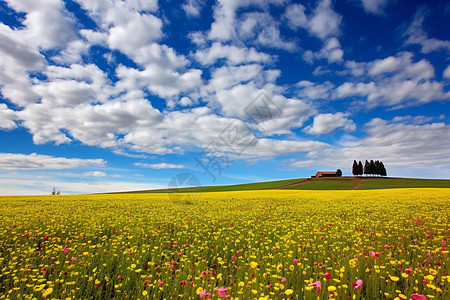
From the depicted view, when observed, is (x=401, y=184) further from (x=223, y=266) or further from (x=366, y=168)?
(x=223, y=266)

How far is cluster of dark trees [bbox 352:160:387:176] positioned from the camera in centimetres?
10601

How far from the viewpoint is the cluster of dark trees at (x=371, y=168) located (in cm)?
10601

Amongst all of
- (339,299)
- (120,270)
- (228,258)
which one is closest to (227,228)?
(228,258)

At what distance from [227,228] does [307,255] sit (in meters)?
3.40

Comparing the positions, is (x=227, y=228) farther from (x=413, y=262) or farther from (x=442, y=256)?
(x=442, y=256)

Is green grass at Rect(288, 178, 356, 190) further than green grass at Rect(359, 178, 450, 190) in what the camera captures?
Yes

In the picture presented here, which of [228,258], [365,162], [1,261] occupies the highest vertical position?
[365,162]

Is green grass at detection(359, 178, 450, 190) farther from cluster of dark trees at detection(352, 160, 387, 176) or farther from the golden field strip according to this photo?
the golden field strip

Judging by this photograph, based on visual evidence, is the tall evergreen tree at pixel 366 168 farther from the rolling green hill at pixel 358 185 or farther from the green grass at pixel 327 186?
the green grass at pixel 327 186

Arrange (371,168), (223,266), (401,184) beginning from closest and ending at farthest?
(223,266) → (401,184) → (371,168)

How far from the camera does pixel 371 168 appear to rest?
349ft

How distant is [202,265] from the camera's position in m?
4.85

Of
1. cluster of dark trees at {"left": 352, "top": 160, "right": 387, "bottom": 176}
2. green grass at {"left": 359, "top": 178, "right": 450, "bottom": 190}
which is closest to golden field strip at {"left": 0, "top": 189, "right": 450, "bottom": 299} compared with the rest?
green grass at {"left": 359, "top": 178, "right": 450, "bottom": 190}

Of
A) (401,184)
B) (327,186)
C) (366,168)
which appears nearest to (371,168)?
(366,168)
